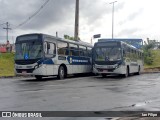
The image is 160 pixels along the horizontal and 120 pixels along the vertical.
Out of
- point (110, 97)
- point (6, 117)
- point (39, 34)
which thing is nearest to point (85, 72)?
point (39, 34)

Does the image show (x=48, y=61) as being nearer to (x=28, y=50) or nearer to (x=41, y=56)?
(x=41, y=56)

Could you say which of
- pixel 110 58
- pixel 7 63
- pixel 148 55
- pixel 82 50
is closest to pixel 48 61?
pixel 110 58

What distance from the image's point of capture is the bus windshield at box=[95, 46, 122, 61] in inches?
992

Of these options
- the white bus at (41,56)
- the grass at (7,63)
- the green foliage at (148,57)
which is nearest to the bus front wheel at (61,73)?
the white bus at (41,56)

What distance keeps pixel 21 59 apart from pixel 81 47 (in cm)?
789

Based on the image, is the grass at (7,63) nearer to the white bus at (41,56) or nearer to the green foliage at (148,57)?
the white bus at (41,56)

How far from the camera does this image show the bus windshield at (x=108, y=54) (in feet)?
82.7

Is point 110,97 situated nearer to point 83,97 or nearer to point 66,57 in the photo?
point 83,97

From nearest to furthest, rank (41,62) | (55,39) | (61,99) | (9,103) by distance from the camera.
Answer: (9,103)
(61,99)
(41,62)
(55,39)

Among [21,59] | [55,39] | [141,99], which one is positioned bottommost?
[141,99]

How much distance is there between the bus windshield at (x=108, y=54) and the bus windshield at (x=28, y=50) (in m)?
6.23

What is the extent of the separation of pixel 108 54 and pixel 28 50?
6.85m

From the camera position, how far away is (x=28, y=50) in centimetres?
2145

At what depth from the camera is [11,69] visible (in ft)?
124
